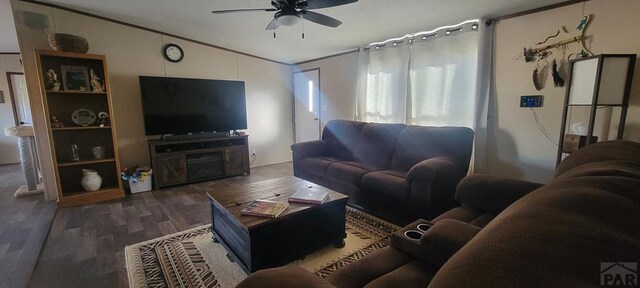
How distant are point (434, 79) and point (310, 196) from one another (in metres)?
2.37

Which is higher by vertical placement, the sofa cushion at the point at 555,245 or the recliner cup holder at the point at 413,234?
the sofa cushion at the point at 555,245

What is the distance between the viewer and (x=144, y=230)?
8.25 feet

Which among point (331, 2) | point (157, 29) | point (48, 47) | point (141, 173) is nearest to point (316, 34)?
point (331, 2)

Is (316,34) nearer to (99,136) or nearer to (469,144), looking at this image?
(469,144)

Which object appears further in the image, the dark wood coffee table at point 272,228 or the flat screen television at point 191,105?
the flat screen television at point 191,105

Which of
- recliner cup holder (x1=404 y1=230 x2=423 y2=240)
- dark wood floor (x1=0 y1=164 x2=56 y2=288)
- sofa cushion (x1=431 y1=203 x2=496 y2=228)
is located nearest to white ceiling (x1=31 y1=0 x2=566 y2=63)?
sofa cushion (x1=431 y1=203 x2=496 y2=228)

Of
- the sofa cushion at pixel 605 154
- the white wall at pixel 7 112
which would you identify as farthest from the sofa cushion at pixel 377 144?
the white wall at pixel 7 112

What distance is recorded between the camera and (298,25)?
132 inches

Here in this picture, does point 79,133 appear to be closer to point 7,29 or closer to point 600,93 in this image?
point 7,29

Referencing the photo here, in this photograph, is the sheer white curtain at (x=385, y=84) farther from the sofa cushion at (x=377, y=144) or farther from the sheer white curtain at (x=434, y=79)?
the sofa cushion at (x=377, y=144)

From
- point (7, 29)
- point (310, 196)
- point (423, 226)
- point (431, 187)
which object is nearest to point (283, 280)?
point (423, 226)

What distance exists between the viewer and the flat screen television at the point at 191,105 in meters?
3.75

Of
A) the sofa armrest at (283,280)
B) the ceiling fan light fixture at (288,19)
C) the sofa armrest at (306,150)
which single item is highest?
the ceiling fan light fixture at (288,19)

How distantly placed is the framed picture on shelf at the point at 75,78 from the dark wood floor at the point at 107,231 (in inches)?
58.2
